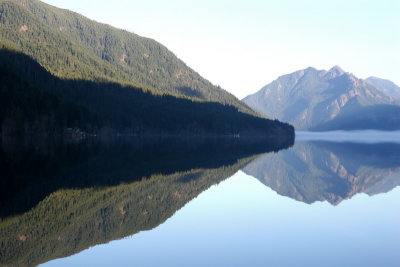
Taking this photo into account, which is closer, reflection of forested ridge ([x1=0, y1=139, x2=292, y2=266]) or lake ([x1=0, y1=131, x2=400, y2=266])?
lake ([x1=0, y1=131, x2=400, y2=266])

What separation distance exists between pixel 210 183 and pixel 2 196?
22549 millimetres

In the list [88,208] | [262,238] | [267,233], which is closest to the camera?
[262,238]

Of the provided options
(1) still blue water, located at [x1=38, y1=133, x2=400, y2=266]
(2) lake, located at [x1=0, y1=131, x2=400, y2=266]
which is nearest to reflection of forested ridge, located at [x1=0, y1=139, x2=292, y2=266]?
(2) lake, located at [x1=0, y1=131, x2=400, y2=266]

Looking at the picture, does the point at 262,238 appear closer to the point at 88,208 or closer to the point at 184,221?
the point at 184,221

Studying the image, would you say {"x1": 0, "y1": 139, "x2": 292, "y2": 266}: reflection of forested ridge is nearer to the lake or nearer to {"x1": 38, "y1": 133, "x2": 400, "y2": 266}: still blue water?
the lake

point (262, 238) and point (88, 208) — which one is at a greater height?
point (262, 238)

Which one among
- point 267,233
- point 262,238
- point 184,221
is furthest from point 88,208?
point 262,238

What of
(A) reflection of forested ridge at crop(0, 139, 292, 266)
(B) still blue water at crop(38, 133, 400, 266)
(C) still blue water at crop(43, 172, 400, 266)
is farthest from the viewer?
(A) reflection of forested ridge at crop(0, 139, 292, 266)

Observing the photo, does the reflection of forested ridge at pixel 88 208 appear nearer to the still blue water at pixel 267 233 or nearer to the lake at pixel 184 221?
the lake at pixel 184 221

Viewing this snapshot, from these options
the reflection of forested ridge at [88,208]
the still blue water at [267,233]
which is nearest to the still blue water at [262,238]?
the still blue water at [267,233]

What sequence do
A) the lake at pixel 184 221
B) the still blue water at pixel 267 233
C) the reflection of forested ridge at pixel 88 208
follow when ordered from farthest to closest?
the reflection of forested ridge at pixel 88 208 → the lake at pixel 184 221 → the still blue water at pixel 267 233

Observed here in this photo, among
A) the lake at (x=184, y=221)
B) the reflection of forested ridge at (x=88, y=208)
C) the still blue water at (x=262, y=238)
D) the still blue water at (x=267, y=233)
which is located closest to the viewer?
the still blue water at (x=262, y=238)

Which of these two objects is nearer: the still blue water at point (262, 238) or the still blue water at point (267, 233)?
the still blue water at point (262, 238)

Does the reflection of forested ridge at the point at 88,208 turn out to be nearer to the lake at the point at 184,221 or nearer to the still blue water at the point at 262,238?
the lake at the point at 184,221
